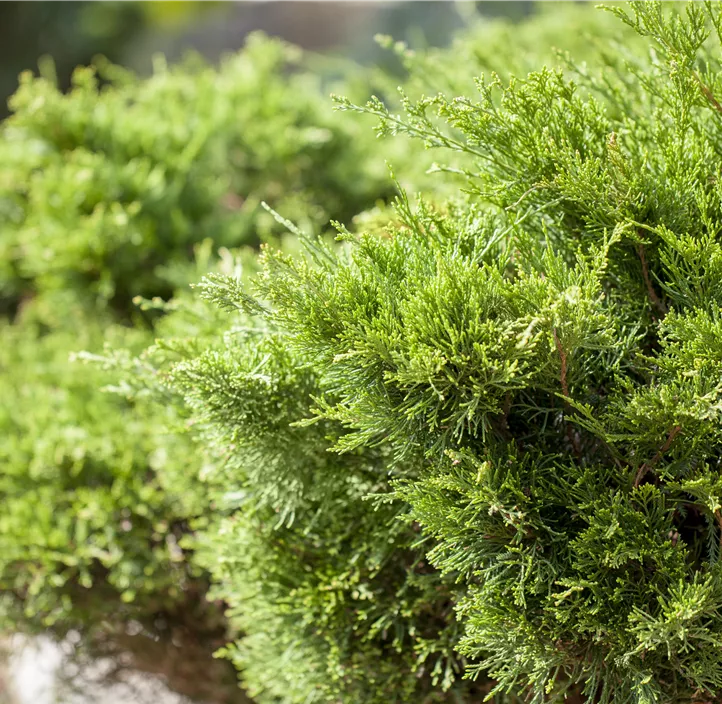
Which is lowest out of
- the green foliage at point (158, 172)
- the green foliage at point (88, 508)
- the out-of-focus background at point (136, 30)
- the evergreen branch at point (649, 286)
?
the green foliage at point (88, 508)

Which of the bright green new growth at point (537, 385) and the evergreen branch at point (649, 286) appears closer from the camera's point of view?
the bright green new growth at point (537, 385)

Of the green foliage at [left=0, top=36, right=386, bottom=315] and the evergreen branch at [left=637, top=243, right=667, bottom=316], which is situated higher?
the green foliage at [left=0, top=36, right=386, bottom=315]

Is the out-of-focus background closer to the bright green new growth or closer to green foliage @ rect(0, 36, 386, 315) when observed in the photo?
green foliage @ rect(0, 36, 386, 315)

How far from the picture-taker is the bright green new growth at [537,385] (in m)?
0.84

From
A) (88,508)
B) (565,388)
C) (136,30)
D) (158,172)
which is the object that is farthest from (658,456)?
(136,30)

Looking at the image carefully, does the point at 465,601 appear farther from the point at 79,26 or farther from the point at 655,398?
the point at 79,26

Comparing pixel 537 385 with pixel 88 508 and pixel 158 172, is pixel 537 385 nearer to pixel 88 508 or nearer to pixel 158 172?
pixel 88 508

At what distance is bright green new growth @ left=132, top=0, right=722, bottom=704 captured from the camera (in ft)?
2.76

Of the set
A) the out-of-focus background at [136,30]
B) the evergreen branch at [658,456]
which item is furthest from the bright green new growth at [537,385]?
the out-of-focus background at [136,30]

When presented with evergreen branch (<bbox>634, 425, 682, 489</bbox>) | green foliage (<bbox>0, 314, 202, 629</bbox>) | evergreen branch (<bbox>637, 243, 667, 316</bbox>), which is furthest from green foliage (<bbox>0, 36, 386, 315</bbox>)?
evergreen branch (<bbox>634, 425, 682, 489</bbox>)

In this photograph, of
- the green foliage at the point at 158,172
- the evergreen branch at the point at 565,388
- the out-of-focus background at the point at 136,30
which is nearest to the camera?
the evergreen branch at the point at 565,388

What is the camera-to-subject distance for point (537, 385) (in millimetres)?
894

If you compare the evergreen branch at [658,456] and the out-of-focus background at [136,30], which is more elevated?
the out-of-focus background at [136,30]

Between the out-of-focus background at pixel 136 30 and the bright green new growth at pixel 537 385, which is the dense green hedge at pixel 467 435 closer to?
the bright green new growth at pixel 537 385
